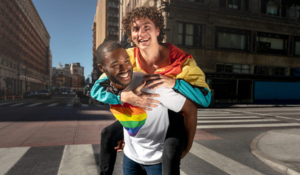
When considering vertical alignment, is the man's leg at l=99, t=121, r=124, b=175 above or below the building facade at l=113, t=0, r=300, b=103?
below

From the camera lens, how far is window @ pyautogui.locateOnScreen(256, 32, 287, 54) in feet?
73.2

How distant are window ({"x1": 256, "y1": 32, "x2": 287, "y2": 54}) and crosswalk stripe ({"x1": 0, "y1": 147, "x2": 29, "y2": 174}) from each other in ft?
75.9

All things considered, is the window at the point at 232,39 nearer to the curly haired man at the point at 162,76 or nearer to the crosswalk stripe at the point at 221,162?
the crosswalk stripe at the point at 221,162

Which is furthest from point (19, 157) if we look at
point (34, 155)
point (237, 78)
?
point (237, 78)

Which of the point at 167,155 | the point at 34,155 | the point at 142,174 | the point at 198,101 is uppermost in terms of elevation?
the point at 198,101

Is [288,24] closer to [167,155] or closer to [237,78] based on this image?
[237,78]

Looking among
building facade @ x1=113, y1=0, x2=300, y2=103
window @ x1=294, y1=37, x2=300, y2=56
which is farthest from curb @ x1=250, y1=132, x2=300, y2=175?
window @ x1=294, y1=37, x2=300, y2=56

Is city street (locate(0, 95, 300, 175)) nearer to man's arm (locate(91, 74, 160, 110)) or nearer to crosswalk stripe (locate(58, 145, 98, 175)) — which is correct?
crosswalk stripe (locate(58, 145, 98, 175))

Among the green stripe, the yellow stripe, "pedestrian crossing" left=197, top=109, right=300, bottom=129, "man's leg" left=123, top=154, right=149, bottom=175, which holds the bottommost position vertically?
"pedestrian crossing" left=197, top=109, right=300, bottom=129

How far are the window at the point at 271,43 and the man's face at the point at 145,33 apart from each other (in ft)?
78.5

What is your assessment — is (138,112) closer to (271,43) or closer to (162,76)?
(162,76)

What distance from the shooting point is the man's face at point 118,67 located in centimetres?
133

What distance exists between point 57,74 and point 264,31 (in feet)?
531

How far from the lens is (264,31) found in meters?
22.3
